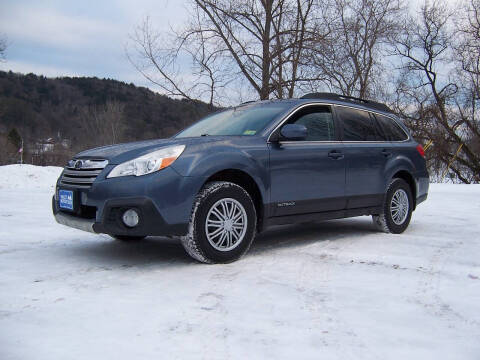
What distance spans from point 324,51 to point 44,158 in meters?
37.5

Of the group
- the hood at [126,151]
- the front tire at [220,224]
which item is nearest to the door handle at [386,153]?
the front tire at [220,224]

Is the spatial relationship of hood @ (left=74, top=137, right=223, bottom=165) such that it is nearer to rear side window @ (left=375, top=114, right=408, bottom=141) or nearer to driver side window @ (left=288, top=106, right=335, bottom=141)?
driver side window @ (left=288, top=106, right=335, bottom=141)

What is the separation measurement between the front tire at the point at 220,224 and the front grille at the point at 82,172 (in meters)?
0.89

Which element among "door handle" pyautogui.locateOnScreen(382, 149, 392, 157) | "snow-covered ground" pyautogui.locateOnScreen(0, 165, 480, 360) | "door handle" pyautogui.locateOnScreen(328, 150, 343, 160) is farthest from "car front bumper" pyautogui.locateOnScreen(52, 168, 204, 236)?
"door handle" pyautogui.locateOnScreen(382, 149, 392, 157)

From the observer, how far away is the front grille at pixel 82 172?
390 cm

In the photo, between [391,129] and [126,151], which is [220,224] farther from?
[391,129]

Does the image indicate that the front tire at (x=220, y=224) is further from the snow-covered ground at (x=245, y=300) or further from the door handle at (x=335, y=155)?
the door handle at (x=335, y=155)

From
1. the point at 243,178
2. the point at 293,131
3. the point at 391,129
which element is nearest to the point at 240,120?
the point at 293,131

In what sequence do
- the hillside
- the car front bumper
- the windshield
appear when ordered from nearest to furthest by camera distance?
the car front bumper < the windshield < the hillside

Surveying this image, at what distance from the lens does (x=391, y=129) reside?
19.8 feet

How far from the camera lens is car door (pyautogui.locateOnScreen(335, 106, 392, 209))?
5164mm

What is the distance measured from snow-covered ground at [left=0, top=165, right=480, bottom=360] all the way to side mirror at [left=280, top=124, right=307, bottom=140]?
3.80 ft

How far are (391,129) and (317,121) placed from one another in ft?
5.00

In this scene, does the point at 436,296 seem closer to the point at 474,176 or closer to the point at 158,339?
the point at 158,339
